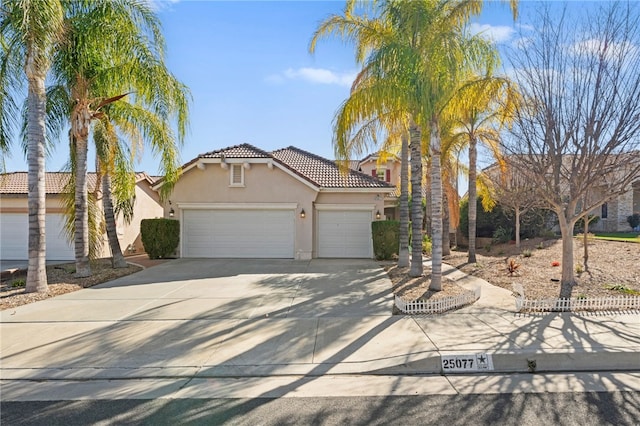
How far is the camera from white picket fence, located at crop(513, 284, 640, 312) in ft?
23.6

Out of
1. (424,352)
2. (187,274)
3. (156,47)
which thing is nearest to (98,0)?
(156,47)

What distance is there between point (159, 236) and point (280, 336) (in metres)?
10.9

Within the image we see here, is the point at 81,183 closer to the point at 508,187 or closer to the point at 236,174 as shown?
the point at 236,174

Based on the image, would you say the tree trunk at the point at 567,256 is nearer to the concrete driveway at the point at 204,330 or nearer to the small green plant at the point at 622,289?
the small green plant at the point at 622,289

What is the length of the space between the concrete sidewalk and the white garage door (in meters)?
9.39

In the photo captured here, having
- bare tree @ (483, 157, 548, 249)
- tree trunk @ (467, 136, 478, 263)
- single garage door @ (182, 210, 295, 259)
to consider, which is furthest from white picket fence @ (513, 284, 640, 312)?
single garage door @ (182, 210, 295, 259)

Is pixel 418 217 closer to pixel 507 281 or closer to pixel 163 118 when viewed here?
pixel 507 281

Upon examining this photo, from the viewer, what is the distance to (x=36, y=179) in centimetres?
870

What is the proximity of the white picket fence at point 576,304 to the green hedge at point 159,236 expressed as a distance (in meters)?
13.2

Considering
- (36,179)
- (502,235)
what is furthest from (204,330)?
(502,235)

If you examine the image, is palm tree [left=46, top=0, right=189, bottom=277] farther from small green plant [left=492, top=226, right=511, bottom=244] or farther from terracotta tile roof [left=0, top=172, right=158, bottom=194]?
small green plant [left=492, top=226, right=511, bottom=244]

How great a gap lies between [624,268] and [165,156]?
51.5ft

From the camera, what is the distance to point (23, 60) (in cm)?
823

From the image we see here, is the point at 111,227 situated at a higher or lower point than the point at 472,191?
lower
